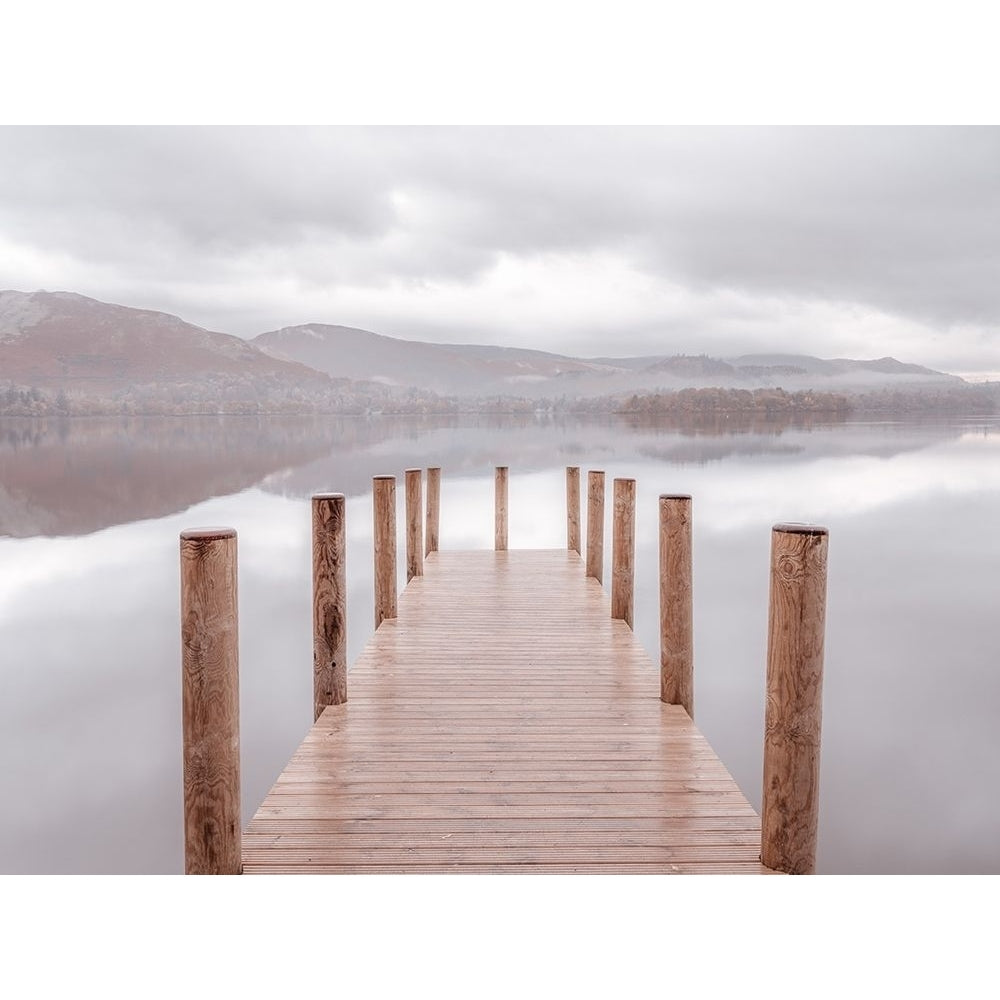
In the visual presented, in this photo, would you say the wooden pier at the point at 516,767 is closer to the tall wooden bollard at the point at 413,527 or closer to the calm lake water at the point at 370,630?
the calm lake water at the point at 370,630

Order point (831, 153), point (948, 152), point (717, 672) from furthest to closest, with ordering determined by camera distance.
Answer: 1. point (831, 153)
2. point (948, 152)
3. point (717, 672)

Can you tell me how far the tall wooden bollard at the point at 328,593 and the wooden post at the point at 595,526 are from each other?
A: 4495mm

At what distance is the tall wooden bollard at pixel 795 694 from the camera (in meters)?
2.57

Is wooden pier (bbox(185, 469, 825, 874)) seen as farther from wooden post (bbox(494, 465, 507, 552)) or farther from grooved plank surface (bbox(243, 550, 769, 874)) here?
wooden post (bbox(494, 465, 507, 552))

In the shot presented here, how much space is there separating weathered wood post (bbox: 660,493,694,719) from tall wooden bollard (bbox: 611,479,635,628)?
75.4 inches

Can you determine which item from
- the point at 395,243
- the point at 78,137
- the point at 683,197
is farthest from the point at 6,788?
the point at 395,243

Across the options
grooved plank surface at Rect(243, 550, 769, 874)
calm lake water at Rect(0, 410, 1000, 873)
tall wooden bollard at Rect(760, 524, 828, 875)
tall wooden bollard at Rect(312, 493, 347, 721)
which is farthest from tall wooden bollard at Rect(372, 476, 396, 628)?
tall wooden bollard at Rect(760, 524, 828, 875)

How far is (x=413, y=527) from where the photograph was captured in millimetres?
8695

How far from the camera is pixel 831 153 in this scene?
199 feet

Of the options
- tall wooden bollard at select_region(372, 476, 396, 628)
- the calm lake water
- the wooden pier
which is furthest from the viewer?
the calm lake water

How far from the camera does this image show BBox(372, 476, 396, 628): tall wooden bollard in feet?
21.6

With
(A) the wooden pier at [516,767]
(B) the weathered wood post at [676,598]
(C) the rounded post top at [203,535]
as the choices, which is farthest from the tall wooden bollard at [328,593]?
(B) the weathered wood post at [676,598]

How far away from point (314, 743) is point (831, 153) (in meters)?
72.1

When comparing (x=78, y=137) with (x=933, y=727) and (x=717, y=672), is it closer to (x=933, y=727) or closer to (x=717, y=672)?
(x=717, y=672)
